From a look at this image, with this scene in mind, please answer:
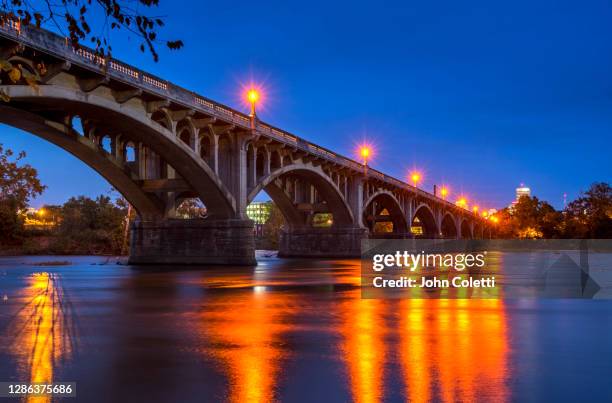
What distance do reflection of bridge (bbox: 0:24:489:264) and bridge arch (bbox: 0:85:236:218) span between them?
0.22 feet

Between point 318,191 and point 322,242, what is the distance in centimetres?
742

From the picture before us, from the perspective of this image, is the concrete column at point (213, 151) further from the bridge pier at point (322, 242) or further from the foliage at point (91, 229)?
the foliage at point (91, 229)

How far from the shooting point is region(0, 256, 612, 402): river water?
23.7ft

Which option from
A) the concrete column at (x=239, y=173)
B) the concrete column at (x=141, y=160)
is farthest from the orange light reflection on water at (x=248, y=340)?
the concrete column at (x=239, y=173)

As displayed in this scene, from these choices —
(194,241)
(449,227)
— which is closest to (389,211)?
(194,241)

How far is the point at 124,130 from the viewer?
Answer: 115 feet

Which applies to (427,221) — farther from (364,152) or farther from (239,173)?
(239,173)

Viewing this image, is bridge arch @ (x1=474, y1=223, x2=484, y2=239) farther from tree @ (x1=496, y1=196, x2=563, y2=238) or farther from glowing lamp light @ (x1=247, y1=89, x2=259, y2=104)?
glowing lamp light @ (x1=247, y1=89, x2=259, y2=104)

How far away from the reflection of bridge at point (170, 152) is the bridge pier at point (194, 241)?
0.23ft

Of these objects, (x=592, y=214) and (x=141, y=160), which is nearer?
(x=141, y=160)

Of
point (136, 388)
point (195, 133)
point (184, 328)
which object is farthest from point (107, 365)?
point (195, 133)

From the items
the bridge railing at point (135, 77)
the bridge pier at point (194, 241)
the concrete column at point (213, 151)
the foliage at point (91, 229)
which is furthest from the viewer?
the foliage at point (91, 229)

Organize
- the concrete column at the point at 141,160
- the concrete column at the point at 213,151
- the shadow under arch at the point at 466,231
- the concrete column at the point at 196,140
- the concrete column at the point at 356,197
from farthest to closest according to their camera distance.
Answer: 1. the shadow under arch at the point at 466,231
2. the concrete column at the point at 356,197
3. the concrete column at the point at 141,160
4. the concrete column at the point at 213,151
5. the concrete column at the point at 196,140

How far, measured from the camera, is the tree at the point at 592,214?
278 ft
